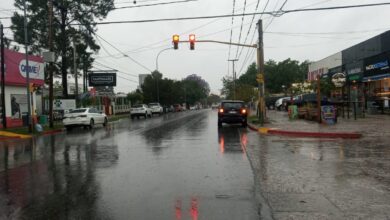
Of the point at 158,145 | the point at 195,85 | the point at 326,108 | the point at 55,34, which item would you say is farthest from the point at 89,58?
the point at 195,85

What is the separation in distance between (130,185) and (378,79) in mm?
32163

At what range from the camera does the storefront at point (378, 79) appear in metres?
34.5

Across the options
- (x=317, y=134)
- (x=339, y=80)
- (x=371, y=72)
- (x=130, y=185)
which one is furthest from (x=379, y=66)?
(x=130, y=185)

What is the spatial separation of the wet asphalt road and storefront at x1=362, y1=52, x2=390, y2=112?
23740 millimetres

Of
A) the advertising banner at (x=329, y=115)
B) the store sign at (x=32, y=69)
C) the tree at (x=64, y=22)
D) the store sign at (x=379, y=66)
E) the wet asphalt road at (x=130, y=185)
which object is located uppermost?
the tree at (x=64, y=22)

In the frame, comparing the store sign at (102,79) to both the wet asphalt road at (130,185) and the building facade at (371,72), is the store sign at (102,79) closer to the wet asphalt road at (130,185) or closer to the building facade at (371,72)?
the building facade at (371,72)

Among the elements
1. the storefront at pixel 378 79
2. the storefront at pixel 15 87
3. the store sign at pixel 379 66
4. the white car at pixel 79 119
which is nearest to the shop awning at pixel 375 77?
the storefront at pixel 378 79

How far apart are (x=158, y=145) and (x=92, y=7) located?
1591 inches

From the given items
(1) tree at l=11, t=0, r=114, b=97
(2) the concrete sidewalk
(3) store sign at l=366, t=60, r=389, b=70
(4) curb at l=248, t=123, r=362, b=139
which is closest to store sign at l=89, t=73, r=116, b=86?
(1) tree at l=11, t=0, r=114, b=97

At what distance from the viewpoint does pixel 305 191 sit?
A: 8203 mm

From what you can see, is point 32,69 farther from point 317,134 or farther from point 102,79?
point 102,79

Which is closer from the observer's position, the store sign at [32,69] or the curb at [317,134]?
the curb at [317,134]

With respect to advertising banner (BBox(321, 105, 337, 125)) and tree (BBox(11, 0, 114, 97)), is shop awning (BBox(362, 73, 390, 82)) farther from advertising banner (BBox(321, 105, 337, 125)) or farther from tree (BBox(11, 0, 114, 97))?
tree (BBox(11, 0, 114, 97))

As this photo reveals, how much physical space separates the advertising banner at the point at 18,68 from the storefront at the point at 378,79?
25.7 metres
